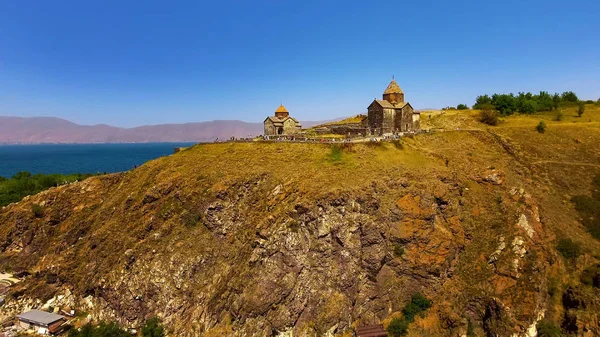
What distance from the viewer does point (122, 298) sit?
145 ft

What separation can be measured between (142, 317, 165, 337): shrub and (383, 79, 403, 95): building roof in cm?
5836

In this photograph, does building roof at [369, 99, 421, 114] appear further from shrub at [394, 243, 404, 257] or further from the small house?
the small house

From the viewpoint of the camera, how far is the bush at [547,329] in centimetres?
3741

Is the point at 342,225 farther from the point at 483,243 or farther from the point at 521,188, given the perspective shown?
the point at 521,188

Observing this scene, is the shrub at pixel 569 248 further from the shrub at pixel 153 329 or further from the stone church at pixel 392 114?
the shrub at pixel 153 329

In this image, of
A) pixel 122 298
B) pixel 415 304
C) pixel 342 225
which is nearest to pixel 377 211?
pixel 342 225

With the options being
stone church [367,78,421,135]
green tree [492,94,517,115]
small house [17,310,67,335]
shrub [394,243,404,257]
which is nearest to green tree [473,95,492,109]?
green tree [492,94,517,115]

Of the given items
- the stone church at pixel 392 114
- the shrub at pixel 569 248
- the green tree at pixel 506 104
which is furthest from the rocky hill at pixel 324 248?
the green tree at pixel 506 104

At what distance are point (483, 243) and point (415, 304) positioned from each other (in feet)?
41.9

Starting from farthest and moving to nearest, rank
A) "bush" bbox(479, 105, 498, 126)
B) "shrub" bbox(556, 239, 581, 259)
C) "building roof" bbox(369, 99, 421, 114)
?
"bush" bbox(479, 105, 498, 126) < "building roof" bbox(369, 99, 421, 114) < "shrub" bbox(556, 239, 581, 259)

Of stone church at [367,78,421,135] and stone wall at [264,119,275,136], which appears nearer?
stone church at [367,78,421,135]

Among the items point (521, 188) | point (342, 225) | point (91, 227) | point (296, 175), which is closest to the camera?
point (342, 225)

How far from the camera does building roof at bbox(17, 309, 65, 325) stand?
139 ft

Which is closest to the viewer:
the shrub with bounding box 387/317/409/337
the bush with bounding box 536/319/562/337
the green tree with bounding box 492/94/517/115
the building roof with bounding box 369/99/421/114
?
the bush with bounding box 536/319/562/337
